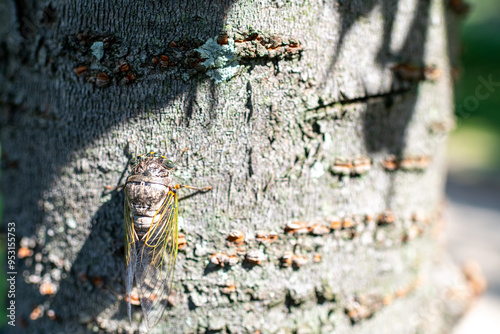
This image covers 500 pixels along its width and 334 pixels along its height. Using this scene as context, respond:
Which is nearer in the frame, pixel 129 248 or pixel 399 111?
pixel 129 248

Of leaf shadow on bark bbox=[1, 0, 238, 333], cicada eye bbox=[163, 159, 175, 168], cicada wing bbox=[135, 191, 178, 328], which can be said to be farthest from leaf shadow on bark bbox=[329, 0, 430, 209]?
cicada wing bbox=[135, 191, 178, 328]

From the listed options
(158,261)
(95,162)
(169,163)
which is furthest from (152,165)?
(158,261)

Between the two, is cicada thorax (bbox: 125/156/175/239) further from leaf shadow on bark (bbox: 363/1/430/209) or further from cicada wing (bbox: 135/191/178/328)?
leaf shadow on bark (bbox: 363/1/430/209)

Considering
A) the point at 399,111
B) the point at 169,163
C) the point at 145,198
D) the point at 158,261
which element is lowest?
the point at 158,261

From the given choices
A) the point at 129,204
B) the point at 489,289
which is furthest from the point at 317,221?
the point at 489,289

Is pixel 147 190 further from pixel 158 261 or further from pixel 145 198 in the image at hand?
pixel 158 261

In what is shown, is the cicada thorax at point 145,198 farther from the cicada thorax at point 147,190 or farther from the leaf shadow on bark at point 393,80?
the leaf shadow on bark at point 393,80
